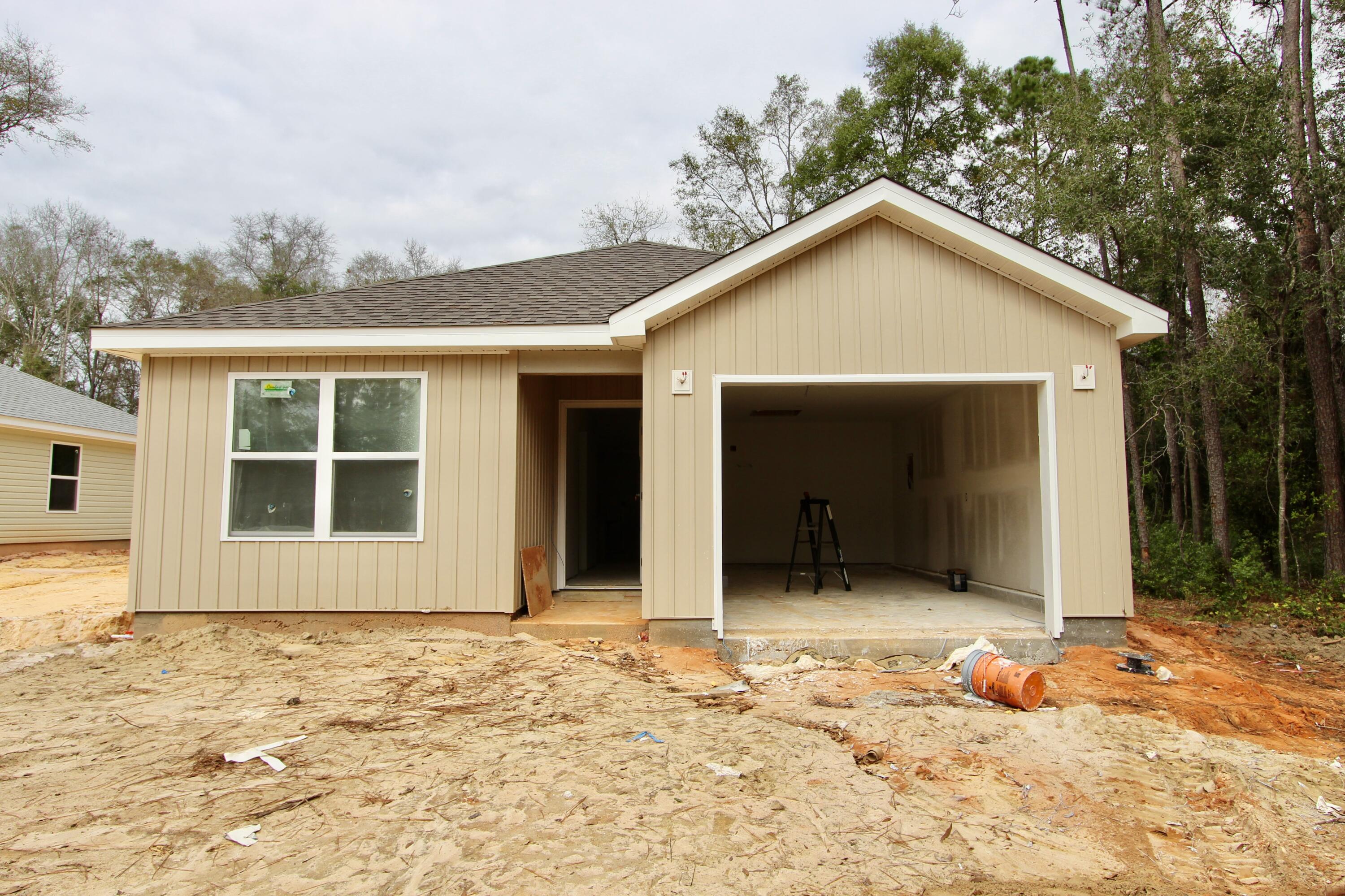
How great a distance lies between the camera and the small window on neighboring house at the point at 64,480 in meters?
13.3

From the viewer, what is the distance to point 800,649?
5.73 meters

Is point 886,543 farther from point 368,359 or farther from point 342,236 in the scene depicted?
point 342,236

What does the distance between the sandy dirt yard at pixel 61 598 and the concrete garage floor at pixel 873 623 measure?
6.02 metres

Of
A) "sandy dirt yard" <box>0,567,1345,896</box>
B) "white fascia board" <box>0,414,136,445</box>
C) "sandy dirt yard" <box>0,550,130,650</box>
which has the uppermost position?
"white fascia board" <box>0,414,136,445</box>

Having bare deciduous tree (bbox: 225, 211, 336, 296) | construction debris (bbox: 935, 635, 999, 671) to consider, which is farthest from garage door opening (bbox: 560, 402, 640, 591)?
bare deciduous tree (bbox: 225, 211, 336, 296)

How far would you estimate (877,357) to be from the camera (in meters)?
5.96

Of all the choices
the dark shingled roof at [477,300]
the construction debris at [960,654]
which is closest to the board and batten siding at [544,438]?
the dark shingled roof at [477,300]

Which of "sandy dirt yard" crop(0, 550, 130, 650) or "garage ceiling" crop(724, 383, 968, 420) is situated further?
"garage ceiling" crop(724, 383, 968, 420)

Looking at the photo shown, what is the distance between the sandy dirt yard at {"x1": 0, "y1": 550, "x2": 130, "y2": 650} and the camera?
6.65m

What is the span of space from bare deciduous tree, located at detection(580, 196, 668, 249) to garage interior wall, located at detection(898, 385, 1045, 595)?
1526cm

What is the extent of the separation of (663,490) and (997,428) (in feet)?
12.9

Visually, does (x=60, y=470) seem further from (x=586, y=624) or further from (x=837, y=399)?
(x=837, y=399)

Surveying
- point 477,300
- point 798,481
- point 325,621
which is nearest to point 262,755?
point 325,621

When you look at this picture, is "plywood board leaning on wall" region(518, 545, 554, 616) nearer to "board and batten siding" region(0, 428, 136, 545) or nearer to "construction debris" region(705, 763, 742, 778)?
"construction debris" region(705, 763, 742, 778)
